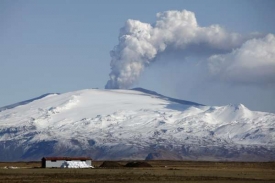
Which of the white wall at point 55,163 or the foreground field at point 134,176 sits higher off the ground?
the white wall at point 55,163

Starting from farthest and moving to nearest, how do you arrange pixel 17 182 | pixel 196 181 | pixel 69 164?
pixel 69 164, pixel 196 181, pixel 17 182

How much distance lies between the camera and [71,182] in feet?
296

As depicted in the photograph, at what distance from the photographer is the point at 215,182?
9256cm

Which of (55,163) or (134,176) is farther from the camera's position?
(55,163)

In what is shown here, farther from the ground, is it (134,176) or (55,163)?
(55,163)

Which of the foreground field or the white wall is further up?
the white wall

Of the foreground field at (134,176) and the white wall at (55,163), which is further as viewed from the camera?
the white wall at (55,163)

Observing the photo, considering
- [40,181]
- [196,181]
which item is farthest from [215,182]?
[40,181]

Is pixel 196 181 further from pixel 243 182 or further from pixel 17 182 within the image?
pixel 17 182

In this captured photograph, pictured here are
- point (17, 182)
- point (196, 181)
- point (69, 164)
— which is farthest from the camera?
point (69, 164)

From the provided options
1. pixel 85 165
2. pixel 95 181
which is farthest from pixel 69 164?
pixel 95 181

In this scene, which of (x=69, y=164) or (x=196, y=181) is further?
(x=69, y=164)

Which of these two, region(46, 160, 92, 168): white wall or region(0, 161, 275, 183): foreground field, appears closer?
region(0, 161, 275, 183): foreground field

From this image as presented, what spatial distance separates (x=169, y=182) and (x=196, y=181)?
16.7 feet
